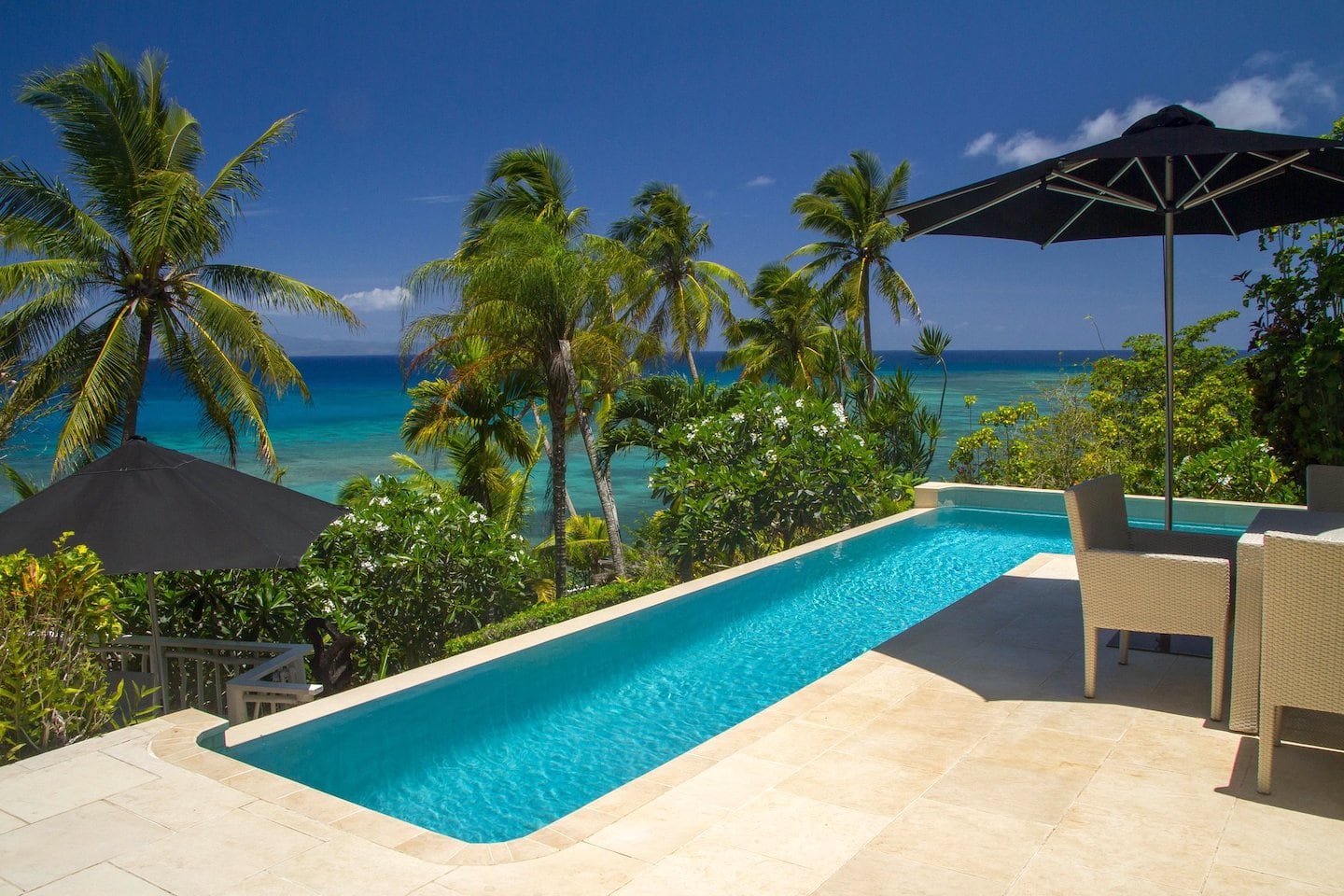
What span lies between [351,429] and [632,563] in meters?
43.6

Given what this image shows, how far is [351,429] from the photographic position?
170 ft

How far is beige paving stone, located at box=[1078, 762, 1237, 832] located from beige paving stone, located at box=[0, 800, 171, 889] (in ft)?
10.2

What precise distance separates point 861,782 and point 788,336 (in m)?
18.7

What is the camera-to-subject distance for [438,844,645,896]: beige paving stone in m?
2.53

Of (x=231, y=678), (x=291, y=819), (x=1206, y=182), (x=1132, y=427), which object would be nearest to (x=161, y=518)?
(x=231, y=678)

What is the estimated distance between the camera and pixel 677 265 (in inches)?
944

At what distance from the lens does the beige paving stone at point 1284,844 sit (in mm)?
2516

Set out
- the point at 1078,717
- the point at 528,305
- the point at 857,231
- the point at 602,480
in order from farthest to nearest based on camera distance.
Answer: the point at 857,231 → the point at 602,480 → the point at 528,305 → the point at 1078,717

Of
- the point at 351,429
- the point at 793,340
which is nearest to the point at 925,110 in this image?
the point at 793,340

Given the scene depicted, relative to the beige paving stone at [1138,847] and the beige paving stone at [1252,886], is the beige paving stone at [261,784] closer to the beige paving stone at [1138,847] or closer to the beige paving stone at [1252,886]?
the beige paving stone at [1138,847]

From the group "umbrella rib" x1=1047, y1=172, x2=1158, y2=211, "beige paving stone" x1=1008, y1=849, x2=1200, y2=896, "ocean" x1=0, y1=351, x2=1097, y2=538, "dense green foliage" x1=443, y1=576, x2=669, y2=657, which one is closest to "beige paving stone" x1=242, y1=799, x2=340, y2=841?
"beige paving stone" x1=1008, y1=849, x2=1200, y2=896

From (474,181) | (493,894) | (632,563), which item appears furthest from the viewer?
(474,181)

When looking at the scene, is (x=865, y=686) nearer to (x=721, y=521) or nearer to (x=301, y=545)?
(x=301, y=545)

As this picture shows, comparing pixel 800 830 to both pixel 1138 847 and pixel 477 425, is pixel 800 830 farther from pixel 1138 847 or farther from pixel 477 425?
pixel 477 425
